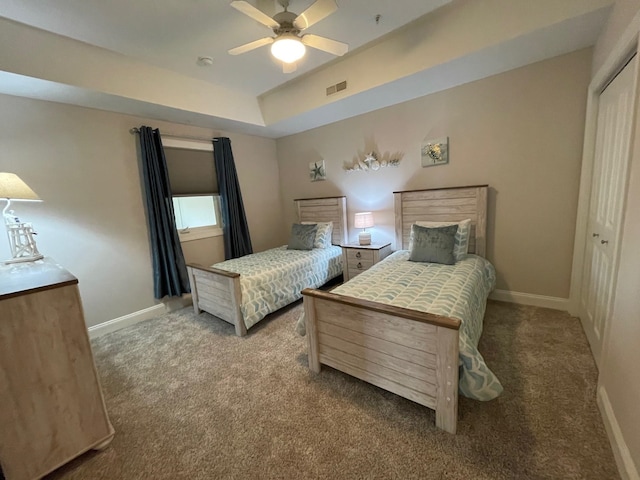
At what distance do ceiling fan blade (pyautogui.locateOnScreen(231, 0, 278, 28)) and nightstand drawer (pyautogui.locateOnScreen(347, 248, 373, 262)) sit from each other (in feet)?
7.91

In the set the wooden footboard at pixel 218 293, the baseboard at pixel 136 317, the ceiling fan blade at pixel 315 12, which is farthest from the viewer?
the baseboard at pixel 136 317

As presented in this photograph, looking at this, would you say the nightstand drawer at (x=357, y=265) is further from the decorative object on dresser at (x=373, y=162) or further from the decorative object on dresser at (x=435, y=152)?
the decorative object on dresser at (x=435, y=152)

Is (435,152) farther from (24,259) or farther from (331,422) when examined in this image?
(24,259)

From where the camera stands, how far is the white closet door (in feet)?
5.26

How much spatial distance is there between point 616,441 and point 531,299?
178 cm

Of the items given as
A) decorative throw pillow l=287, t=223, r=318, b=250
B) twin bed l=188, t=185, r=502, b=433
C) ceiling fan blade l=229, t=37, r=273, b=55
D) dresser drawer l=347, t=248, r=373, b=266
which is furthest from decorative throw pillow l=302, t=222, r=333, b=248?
ceiling fan blade l=229, t=37, r=273, b=55

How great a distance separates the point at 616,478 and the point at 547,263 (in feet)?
6.51

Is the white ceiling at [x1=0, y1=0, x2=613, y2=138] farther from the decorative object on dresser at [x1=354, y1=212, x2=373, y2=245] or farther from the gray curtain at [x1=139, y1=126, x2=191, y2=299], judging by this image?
the decorative object on dresser at [x1=354, y1=212, x2=373, y2=245]

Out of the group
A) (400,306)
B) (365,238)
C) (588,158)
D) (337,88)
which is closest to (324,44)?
(337,88)

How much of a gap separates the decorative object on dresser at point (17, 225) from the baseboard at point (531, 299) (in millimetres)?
4401

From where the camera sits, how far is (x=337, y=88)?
3.00m

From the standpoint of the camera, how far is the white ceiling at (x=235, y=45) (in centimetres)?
191

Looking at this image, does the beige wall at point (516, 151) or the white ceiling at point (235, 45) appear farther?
the beige wall at point (516, 151)

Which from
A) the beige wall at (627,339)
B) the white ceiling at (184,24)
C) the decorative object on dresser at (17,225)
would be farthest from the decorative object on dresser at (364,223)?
the decorative object on dresser at (17,225)
